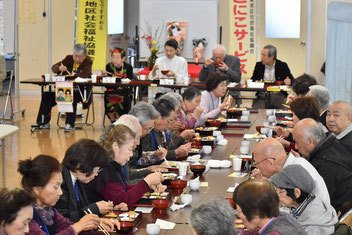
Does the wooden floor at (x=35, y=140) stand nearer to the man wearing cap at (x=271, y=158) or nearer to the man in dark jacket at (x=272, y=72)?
the man in dark jacket at (x=272, y=72)

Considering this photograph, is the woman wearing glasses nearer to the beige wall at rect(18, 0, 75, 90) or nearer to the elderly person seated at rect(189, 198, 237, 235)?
the elderly person seated at rect(189, 198, 237, 235)

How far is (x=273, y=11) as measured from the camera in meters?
11.8

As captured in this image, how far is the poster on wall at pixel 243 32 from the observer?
1153 cm

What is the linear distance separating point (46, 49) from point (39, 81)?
387 cm

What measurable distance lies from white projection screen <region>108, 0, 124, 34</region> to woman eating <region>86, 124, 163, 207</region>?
948 centimetres

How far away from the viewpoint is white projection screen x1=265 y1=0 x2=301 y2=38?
1173 centimetres

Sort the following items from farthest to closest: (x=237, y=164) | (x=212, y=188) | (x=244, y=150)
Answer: (x=244, y=150), (x=237, y=164), (x=212, y=188)

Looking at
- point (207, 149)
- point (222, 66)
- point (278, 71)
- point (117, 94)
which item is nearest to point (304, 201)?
point (207, 149)

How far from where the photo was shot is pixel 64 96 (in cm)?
895

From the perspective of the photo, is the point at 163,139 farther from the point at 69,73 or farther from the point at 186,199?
the point at 69,73

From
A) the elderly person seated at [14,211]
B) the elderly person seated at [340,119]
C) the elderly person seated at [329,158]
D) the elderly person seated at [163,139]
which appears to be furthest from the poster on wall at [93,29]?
the elderly person seated at [14,211]

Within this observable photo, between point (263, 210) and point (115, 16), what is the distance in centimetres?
1111

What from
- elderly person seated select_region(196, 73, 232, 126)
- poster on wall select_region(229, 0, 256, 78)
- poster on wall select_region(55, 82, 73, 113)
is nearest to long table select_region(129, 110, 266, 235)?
elderly person seated select_region(196, 73, 232, 126)

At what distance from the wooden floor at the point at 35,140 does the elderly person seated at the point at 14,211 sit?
357cm
